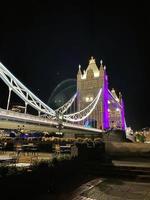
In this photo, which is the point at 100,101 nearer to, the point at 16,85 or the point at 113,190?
the point at 16,85

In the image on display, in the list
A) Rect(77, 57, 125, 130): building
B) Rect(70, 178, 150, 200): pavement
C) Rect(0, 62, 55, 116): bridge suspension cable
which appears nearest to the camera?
Rect(70, 178, 150, 200): pavement

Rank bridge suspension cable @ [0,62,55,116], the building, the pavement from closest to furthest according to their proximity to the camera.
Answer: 1. the pavement
2. bridge suspension cable @ [0,62,55,116]
3. the building

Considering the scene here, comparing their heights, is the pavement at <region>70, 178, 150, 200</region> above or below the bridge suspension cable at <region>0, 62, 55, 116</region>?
below

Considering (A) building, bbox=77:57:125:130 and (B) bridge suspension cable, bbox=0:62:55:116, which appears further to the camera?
(A) building, bbox=77:57:125:130

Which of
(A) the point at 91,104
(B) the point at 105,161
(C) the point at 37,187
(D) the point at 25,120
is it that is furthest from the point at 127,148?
(A) the point at 91,104

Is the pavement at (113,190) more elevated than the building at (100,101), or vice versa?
the building at (100,101)

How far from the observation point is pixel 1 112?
32281 mm

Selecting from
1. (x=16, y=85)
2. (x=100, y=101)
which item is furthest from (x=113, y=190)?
(x=100, y=101)

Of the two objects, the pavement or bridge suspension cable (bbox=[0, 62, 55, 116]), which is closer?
the pavement

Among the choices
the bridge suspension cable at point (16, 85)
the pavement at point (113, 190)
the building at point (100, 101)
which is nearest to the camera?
the pavement at point (113, 190)

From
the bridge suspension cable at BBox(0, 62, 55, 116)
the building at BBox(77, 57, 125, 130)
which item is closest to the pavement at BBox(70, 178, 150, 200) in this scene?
the bridge suspension cable at BBox(0, 62, 55, 116)

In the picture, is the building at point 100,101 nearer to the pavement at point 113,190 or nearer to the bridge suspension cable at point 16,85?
the bridge suspension cable at point 16,85

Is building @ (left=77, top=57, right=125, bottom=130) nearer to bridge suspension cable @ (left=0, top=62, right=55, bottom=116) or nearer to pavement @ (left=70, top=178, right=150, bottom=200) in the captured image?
bridge suspension cable @ (left=0, top=62, right=55, bottom=116)

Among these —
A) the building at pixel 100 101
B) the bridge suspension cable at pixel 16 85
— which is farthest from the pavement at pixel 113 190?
the building at pixel 100 101
